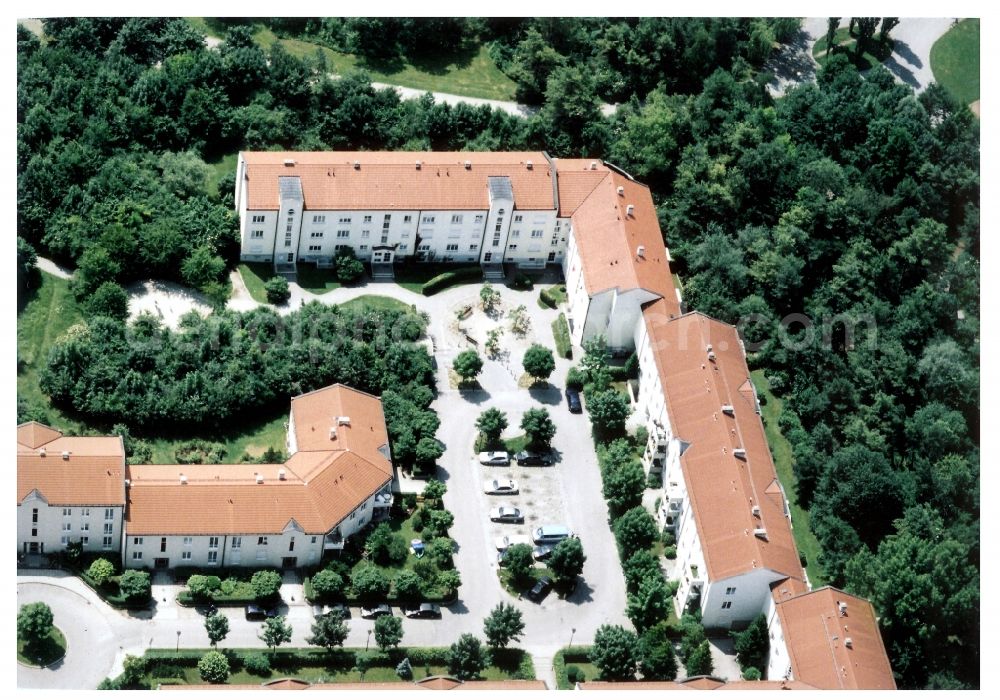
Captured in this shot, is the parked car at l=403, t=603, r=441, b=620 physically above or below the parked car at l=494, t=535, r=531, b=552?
below

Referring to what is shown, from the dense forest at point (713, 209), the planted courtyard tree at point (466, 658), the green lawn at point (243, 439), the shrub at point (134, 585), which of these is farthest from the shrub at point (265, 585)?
the dense forest at point (713, 209)

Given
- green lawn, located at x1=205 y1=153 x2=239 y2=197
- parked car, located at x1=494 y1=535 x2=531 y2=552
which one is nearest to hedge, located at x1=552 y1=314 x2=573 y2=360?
parked car, located at x1=494 y1=535 x2=531 y2=552

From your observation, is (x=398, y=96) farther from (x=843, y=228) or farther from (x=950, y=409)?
(x=950, y=409)

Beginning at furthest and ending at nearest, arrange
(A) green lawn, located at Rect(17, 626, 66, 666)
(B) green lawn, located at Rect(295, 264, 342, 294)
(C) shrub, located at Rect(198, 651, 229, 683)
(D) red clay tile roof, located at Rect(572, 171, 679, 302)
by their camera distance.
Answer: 1. (B) green lawn, located at Rect(295, 264, 342, 294)
2. (D) red clay tile roof, located at Rect(572, 171, 679, 302)
3. (A) green lawn, located at Rect(17, 626, 66, 666)
4. (C) shrub, located at Rect(198, 651, 229, 683)

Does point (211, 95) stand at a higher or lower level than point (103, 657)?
higher

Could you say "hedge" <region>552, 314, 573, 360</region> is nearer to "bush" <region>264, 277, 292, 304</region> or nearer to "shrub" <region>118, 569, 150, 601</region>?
"bush" <region>264, 277, 292, 304</region>

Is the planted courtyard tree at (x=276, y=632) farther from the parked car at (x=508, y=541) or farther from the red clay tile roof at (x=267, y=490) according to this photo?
the parked car at (x=508, y=541)

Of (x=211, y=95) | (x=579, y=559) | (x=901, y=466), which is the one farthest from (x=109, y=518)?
(x=901, y=466)

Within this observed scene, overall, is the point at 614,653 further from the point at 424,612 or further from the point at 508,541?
the point at 424,612
